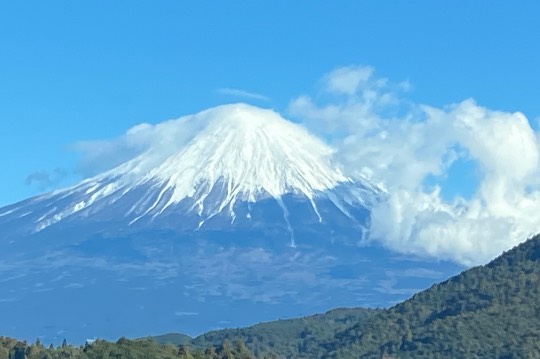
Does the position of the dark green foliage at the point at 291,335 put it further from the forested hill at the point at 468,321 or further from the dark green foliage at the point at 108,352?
the dark green foliage at the point at 108,352

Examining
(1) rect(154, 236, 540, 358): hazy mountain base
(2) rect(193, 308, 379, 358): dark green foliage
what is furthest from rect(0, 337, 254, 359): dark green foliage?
(2) rect(193, 308, 379, 358): dark green foliage

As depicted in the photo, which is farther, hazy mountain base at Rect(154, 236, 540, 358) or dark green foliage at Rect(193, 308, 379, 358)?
dark green foliage at Rect(193, 308, 379, 358)

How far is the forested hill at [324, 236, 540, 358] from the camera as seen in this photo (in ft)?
240

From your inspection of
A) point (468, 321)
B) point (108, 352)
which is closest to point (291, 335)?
point (468, 321)

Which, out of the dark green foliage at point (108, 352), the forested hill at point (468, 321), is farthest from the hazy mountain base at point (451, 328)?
the dark green foliage at point (108, 352)

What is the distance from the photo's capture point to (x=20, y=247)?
7544 inches

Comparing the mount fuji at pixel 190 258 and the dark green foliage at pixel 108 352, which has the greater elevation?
the mount fuji at pixel 190 258

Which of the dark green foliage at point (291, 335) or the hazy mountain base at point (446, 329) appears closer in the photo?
the hazy mountain base at point (446, 329)

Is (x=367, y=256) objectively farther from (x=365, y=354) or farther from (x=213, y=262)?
(x=365, y=354)

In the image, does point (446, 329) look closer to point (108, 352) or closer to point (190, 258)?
point (108, 352)

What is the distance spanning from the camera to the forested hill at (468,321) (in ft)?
240

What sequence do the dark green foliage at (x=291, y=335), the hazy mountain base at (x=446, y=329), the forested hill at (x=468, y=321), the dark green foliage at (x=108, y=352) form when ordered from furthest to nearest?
the dark green foliage at (x=291, y=335)
the forested hill at (x=468, y=321)
the hazy mountain base at (x=446, y=329)
the dark green foliage at (x=108, y=352)

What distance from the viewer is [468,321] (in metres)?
77.0

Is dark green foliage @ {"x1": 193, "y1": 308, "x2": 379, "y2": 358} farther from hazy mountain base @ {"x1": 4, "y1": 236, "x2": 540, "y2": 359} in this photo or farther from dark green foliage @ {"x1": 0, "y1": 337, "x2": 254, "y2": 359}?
dark green foliage @ {"x1": 0, "y1": 337, "x2": 254, "y2": 359}
